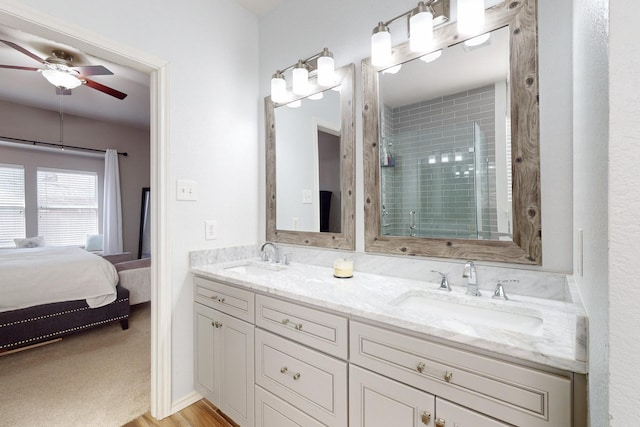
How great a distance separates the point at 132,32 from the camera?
1639 mm

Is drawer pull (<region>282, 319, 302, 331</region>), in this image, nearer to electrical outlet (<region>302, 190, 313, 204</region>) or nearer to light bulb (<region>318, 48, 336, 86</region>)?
electrical outlet (<region>302, 190, 313, 204</region>)

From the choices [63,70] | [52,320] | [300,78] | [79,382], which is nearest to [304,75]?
[300,78]

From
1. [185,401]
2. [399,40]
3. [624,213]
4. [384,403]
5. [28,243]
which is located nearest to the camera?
[624,213]

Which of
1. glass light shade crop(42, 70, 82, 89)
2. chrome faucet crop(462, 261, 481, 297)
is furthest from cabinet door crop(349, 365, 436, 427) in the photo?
glass light shade crop(42, 70, 82, 89)

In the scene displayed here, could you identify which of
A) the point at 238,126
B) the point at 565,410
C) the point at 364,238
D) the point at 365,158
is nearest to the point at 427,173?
the point at 365,158

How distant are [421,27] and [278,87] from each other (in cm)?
100

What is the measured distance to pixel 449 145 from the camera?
1.44m

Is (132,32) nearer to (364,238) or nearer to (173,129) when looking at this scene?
(173,129)

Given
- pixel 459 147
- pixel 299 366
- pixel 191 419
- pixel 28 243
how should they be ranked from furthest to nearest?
1. pixel 28 243
2. pixel 191 419
3. pixel 459 147
4. pixel 299 366

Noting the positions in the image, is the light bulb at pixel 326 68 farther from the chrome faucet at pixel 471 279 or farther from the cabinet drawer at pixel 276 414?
the cabinet drawer at pixel 276 414

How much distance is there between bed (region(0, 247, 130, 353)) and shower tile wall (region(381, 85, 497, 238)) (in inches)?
112

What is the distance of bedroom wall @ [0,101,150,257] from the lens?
14.3 ft

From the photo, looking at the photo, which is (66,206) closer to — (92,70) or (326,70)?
(92,70)

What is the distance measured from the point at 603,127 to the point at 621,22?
0.14 m
